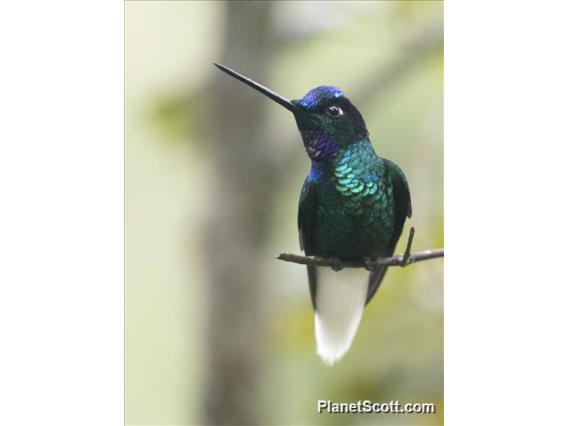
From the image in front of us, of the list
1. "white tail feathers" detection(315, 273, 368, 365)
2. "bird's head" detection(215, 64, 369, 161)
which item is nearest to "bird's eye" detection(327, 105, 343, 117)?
"bird's head" detection(215, 64, 369, 161)

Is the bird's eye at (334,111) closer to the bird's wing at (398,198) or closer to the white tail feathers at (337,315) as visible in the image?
the bird's wing at (398,198)

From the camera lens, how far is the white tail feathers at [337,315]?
2.51 metres

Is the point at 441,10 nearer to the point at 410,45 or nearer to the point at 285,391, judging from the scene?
the point at 410,45

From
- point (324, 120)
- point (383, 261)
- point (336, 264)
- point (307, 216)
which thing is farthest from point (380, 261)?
point (324, 120)

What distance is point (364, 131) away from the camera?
2287 millimetres

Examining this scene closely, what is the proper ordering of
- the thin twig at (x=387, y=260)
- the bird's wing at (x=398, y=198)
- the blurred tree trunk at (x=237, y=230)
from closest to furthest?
the thin twig at (x=387, y=260)
the bird's wing at (x=398, y=198)
the blurred tree trunk at (x=237, y=230)

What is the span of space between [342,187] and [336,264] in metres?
0.22

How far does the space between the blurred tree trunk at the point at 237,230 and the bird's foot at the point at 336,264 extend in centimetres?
32

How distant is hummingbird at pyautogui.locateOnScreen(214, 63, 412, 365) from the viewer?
2260 millimetres

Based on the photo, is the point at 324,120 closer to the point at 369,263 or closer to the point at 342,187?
the point at 342,187

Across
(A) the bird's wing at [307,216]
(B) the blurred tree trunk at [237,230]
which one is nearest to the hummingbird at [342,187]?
(A) the bird's wing at [307,216]

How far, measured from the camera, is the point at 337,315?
255 cm

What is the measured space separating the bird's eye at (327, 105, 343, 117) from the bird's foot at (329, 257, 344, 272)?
405 millimetres
